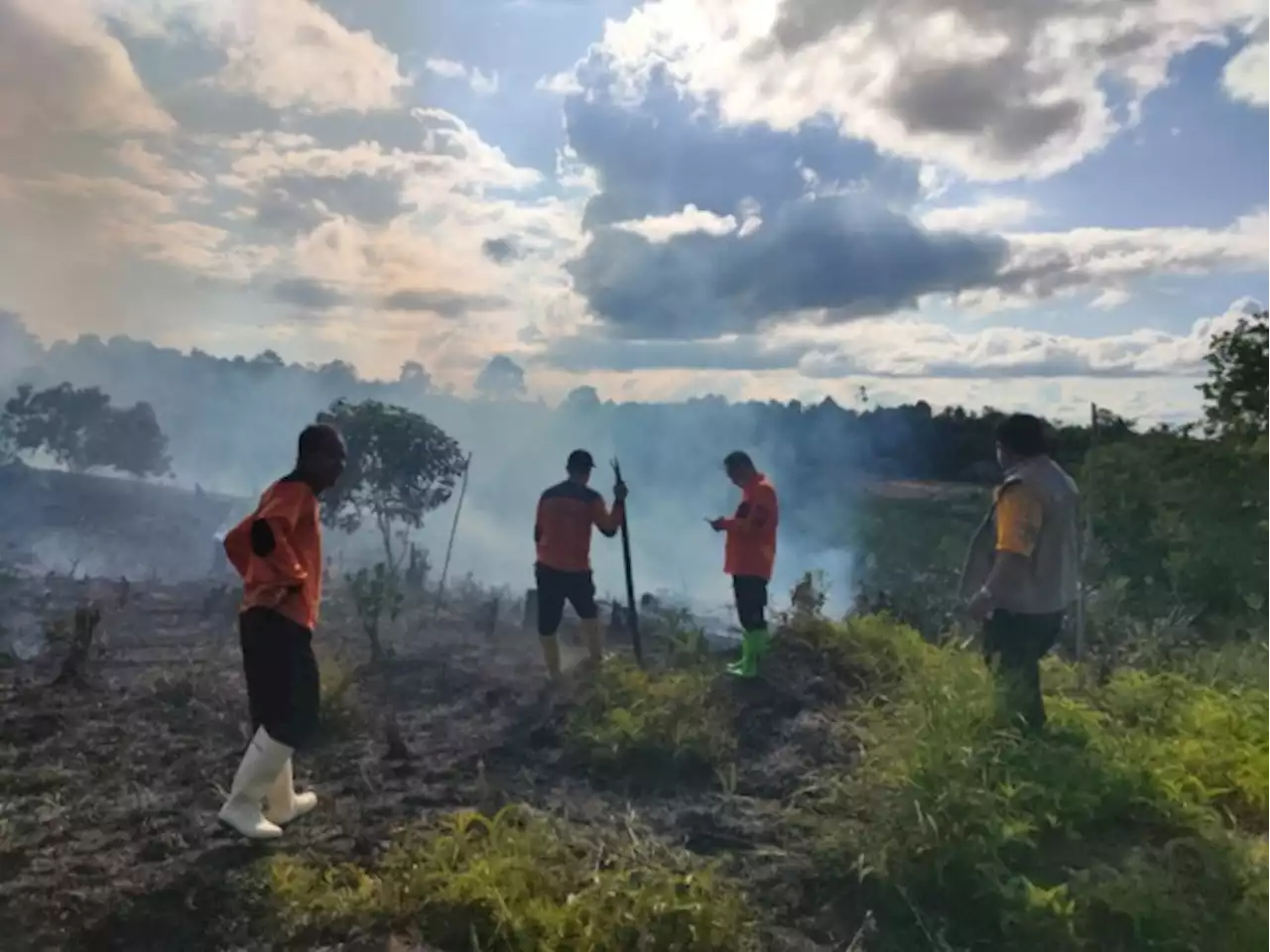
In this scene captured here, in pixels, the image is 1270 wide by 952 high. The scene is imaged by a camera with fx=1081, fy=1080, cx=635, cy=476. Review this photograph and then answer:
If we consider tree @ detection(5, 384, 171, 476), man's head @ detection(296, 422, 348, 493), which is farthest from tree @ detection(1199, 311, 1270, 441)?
tree @ detection(5, 384, 171, 476)

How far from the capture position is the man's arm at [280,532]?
343cm

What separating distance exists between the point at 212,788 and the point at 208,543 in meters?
1.96

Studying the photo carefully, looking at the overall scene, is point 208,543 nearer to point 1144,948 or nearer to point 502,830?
point 502,830

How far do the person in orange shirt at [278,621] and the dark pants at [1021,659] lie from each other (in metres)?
2.54

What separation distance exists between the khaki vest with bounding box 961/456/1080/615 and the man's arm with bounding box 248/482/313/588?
2533 mm

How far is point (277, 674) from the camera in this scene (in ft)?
11.5

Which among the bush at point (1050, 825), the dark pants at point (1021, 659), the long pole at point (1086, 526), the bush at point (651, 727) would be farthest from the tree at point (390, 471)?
the long pole at point (1086, 526)

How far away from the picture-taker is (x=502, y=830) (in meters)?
3.37

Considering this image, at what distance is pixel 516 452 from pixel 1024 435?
2.40m

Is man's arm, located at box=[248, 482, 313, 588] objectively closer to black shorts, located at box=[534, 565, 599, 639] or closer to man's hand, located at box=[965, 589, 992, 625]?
black shorts, located at box=[534, 565, 599, 639]

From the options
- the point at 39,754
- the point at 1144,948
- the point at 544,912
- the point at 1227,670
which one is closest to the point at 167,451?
the point at 39,754

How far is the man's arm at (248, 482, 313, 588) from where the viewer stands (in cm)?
343

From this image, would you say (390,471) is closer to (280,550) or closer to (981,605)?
(280,550)

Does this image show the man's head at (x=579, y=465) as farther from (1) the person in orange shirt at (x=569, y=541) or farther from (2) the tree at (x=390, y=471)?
(2) the tree at (x=390, y=471)
